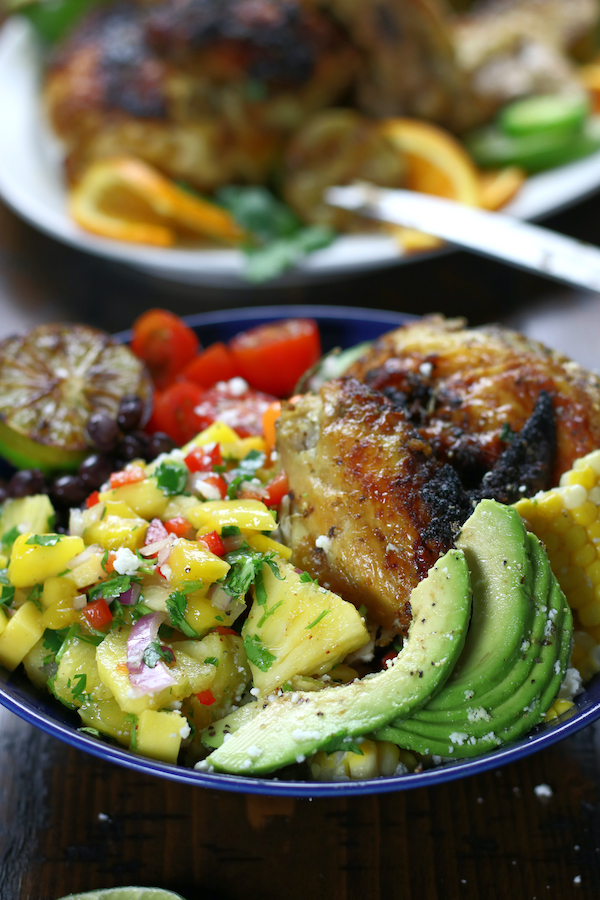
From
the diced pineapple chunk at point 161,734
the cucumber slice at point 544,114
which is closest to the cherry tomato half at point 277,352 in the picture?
the diced pineapple chunk at point 161,734

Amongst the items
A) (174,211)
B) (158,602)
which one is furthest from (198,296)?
(158,602)

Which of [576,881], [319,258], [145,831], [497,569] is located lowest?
[576,881]

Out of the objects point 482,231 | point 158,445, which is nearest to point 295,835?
point 158,445

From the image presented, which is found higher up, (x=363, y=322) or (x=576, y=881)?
(x=363, y=322)

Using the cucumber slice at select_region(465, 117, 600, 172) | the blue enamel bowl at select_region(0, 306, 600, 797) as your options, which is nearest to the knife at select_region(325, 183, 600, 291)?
the cucumber slice at select_region(465, 117, 600, 172)

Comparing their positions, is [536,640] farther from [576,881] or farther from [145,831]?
[145,831]

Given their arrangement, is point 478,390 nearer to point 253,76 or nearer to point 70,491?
point 70,491
